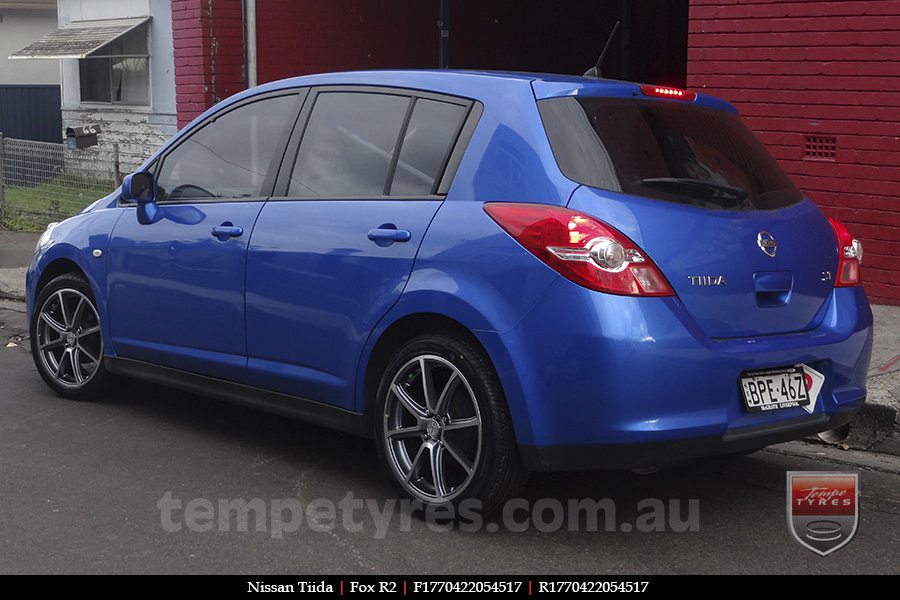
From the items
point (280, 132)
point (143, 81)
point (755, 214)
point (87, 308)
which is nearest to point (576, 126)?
point (755, 214)

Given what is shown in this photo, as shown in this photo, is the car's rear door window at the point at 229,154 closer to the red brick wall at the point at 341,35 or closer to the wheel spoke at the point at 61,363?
the wheel spoke at the point at 61,363

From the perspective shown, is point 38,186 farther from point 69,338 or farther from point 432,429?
point 432,429

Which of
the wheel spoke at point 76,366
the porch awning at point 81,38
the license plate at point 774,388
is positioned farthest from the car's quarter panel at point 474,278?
the porch awning at point 81,38

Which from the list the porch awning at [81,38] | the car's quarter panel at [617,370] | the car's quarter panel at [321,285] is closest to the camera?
the car's quarter panel at [617,370]

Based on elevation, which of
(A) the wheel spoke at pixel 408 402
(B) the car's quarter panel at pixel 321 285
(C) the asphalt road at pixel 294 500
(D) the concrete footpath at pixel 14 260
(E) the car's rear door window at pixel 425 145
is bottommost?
(C) the asphalt road at pixel 294 500

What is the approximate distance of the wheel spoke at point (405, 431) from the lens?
15.0 ft

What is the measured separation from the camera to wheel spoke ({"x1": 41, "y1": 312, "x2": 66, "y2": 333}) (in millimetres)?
6552

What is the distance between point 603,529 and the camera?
14.7ft

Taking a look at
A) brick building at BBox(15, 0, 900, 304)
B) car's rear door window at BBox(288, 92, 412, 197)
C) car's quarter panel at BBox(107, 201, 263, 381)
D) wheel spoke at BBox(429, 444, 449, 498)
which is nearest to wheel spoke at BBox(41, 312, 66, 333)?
car's quarter panel at BBox(107, 201, 263, 381)

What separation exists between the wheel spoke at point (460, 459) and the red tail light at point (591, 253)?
0.82 meters

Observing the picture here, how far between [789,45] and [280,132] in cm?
477

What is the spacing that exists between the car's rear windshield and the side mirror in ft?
7.60

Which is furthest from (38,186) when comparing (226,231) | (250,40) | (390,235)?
(390,235)

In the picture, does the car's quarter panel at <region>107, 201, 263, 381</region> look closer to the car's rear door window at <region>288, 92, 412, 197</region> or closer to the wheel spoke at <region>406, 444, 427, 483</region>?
the car's rear door window at <region>288, 92, 412, 197</region>
